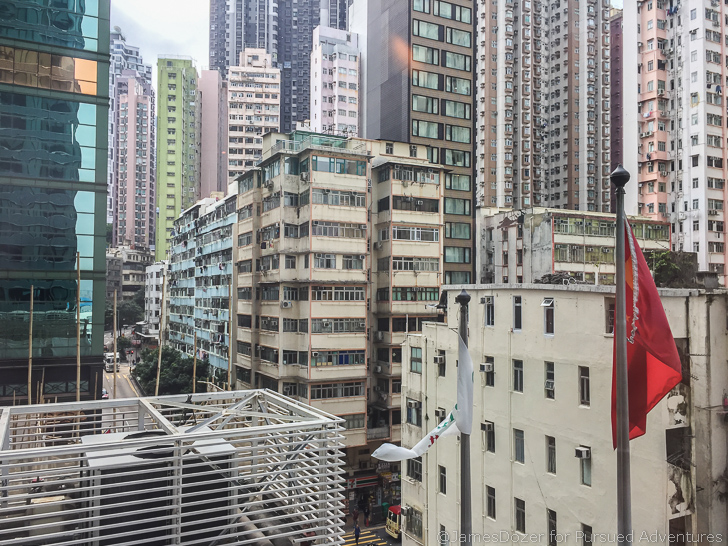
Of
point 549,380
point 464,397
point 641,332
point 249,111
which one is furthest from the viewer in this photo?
point 249,111

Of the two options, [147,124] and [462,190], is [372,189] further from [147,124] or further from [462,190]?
[147,124]

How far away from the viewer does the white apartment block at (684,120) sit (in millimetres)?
59969

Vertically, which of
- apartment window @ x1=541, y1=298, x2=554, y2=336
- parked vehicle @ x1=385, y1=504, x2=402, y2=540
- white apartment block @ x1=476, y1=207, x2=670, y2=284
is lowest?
parked vehicle @ x1=385, y1=504, x2=402, y2=540

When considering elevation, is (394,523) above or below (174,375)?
below

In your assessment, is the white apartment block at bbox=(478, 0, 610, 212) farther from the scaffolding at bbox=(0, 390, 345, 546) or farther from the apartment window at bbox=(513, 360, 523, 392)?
the scaffolding at bbox=(0, 390, 345, 546)

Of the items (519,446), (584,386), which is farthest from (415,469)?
(584,386)

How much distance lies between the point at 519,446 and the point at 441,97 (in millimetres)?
38473

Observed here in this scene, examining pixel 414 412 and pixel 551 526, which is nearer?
pixel 551 526

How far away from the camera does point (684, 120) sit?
61.6 metres

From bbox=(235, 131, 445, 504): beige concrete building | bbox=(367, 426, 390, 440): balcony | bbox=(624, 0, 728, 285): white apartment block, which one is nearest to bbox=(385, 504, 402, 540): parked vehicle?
bbox=(235, 131, 445, 504): beige concrete building

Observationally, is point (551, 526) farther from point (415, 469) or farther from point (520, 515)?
point (415, 469)

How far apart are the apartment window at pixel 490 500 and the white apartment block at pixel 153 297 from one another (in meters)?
77.2

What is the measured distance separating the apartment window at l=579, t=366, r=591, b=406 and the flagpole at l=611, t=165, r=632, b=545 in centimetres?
1093

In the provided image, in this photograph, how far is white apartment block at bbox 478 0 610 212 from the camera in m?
75.8
